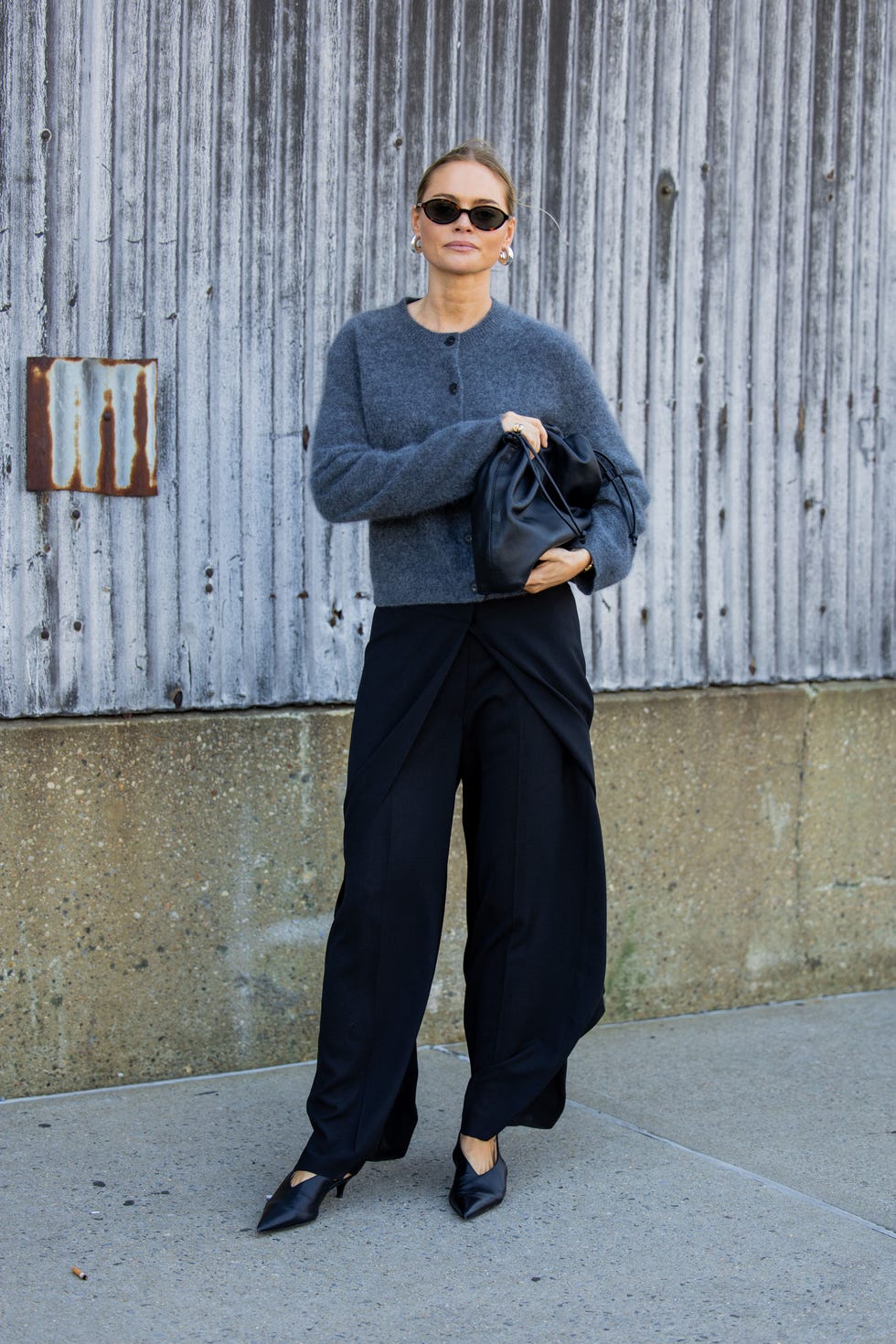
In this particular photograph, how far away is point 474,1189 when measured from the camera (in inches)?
124

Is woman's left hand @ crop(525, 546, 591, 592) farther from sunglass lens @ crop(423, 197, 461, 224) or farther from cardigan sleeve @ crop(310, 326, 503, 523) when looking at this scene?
sunglass lens @ crop(423, 197, 461, 224)

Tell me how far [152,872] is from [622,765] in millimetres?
1381

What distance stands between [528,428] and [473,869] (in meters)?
0.91

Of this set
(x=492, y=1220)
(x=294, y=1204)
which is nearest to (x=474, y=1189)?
(x=492, y=1220)

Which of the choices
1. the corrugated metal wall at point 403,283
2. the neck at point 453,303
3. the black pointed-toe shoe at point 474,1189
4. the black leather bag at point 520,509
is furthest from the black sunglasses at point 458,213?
the black pointed-toe shoe at point 474,1189

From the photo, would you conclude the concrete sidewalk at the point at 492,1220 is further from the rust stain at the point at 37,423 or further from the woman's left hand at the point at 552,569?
the rust stain at the point at 37,423

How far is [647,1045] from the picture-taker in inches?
172

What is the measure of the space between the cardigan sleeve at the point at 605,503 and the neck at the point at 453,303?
231 millimetres

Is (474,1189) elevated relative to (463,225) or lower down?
lower down

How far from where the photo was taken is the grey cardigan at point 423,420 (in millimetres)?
3057

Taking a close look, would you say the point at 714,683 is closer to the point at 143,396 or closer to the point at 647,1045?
the point at 647,1045

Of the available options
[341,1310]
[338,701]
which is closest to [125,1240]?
[341,1310]

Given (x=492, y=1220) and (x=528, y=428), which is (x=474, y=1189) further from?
(x=528, y=428)

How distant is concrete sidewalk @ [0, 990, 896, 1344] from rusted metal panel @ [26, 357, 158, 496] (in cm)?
152
